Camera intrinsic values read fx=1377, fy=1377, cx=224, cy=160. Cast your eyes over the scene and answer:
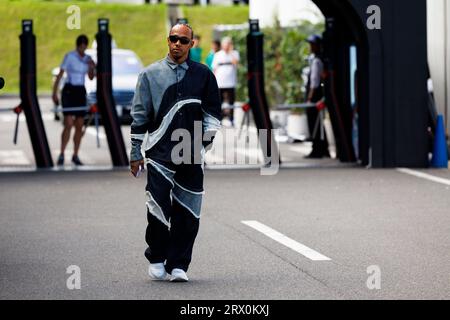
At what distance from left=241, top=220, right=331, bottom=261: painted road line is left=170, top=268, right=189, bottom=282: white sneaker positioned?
1.47 m

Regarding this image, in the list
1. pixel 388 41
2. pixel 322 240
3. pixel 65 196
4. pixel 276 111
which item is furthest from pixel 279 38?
pixel 322 240

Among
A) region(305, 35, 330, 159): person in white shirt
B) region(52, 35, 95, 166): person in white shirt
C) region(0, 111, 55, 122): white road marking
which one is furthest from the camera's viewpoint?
region(0, 111, 55, 122): white road marking

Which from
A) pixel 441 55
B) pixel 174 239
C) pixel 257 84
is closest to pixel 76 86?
pixel 257 84

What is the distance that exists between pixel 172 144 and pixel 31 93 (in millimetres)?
10014

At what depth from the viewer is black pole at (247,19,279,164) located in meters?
19.7

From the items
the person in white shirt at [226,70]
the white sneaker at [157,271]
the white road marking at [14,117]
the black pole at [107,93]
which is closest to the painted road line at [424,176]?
the black pole at [107,93]

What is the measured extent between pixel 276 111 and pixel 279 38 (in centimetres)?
306

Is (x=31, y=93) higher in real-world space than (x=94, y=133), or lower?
higher

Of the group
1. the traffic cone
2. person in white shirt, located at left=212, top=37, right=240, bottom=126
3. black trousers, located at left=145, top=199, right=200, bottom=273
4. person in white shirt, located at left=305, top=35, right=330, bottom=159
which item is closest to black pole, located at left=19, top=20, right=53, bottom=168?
person in white shirt, located at left=305, top=35, right=330, bottom=159

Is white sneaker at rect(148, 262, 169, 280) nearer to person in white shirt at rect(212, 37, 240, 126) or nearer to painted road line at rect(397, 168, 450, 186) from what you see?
painted road line at rect(397, 168, 450, 186)

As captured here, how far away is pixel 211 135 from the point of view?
9.57 m

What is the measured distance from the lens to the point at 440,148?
18859 mm

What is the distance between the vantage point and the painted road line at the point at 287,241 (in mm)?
10703

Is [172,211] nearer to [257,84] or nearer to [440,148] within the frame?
[440,148]
